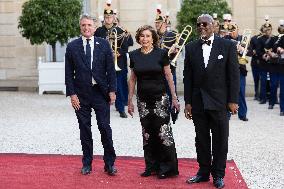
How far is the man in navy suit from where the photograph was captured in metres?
7.02

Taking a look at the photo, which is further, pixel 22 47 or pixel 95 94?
pixel 22 47

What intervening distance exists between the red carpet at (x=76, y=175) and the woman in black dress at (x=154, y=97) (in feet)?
0.74

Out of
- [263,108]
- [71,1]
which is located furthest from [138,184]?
[71,1]

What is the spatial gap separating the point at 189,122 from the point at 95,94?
4.49m

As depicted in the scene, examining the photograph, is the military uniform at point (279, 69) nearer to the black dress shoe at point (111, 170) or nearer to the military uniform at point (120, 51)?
the military uniform at point (120, 51)

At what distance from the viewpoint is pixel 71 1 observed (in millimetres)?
16062

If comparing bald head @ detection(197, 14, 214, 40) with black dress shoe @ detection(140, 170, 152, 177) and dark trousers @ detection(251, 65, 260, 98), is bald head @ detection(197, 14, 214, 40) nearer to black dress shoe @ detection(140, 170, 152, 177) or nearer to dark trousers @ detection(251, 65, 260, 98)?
black dress shoe @ detection(140, 170, 152, 177)

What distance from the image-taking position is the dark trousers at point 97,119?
705cm

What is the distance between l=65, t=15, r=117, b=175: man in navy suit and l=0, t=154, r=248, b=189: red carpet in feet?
0.70

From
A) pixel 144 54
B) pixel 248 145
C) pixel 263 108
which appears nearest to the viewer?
pixel 144 54

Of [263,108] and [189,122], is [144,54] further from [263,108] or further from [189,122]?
[263,108]

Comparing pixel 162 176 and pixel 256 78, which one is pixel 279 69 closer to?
pixel 256 78

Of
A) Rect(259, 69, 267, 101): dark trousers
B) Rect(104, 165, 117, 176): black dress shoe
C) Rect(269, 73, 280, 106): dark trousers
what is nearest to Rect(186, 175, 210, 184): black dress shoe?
Rect(104, 165, 117, 176): black dress shoe

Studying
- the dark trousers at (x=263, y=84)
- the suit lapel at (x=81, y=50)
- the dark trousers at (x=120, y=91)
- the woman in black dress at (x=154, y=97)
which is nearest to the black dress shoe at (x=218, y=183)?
the woman in black dress at (x=154, y=97)
